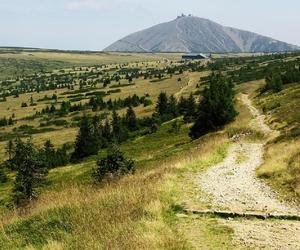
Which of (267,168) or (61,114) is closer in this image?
(267,168)

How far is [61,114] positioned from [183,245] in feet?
508

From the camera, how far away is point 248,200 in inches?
870

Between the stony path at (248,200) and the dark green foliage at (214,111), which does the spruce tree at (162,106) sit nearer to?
the dark green foliage at (214,111)

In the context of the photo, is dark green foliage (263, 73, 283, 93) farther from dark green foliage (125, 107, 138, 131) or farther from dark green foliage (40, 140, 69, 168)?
dark green foliage (40, 140, 69, 168)

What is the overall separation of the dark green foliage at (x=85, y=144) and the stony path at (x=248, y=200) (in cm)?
6291

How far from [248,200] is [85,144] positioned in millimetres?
77957

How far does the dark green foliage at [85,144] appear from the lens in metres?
98.1

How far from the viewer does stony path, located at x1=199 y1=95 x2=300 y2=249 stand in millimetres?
16047

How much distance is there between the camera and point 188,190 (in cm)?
2323

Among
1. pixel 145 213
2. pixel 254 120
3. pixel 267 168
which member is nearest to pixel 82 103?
pixel 254 120

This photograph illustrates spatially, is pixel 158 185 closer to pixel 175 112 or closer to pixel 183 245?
pixel 183 245

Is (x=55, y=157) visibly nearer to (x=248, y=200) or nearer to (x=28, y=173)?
(x=28, y=173)

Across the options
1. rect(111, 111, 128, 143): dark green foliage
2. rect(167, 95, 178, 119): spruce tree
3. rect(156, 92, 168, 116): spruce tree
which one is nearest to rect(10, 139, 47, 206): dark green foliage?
rect(111, 111, 128, 143): dark green foliage

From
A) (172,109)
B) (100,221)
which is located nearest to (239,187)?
(100,221)
